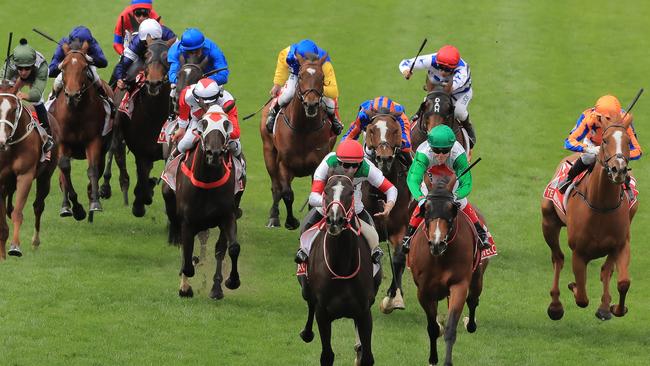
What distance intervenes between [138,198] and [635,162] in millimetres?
9179

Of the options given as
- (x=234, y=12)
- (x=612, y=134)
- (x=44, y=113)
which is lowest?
(x=234, y=12)

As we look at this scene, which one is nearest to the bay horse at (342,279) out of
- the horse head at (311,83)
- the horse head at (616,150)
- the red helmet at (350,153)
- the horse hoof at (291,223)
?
the red helmet at (350,153)

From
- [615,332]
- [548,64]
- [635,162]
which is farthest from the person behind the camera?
[548,64]

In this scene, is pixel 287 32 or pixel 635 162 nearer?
pixel 635 162

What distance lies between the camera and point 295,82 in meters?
21.0

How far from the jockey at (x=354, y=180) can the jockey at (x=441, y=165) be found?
29cm

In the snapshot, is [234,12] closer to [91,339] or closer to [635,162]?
[635,162]

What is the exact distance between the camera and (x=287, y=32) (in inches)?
1284

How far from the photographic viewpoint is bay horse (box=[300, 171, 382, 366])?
48.6ft

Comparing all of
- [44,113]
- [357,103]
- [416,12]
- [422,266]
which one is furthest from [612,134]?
[416,12]

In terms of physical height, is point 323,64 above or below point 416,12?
above

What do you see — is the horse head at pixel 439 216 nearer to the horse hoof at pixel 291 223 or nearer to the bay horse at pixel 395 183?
the bay horse at pixel 395 183

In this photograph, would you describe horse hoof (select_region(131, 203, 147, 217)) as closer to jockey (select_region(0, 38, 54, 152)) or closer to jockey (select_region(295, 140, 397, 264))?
jockey (select_region(0, 38, 54, 152))

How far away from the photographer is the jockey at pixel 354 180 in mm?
15281
